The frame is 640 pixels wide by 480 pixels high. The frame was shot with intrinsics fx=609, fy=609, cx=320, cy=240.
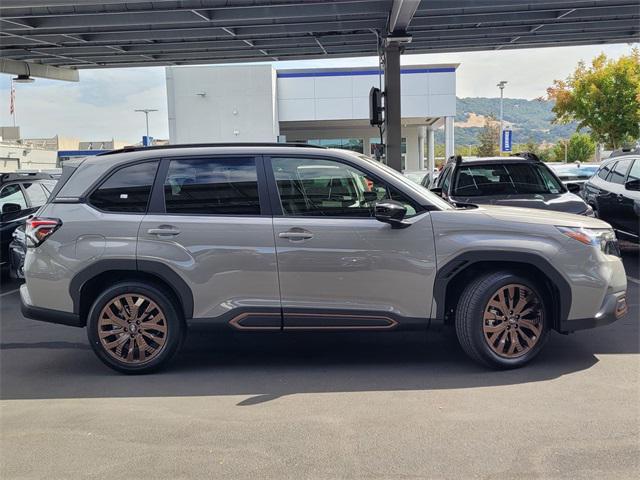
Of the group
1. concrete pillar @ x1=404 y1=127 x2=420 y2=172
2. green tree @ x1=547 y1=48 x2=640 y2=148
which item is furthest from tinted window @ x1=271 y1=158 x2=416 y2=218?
concrete pillar @ x1=404 y1=127 x2=420 y2=172

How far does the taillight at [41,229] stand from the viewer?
5.07 metres

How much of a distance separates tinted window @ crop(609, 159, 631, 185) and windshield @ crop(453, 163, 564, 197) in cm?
169

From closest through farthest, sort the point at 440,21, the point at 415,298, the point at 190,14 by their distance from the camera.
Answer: the point at 415,298 < the point at 190,14 < the point at 440,21

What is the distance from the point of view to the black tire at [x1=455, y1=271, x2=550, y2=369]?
4.91 metres

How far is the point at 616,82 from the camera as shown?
23.7 meters

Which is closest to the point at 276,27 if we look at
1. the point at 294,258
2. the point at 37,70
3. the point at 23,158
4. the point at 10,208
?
the point at 10,208

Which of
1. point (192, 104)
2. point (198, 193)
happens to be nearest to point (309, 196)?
point (198, 193)

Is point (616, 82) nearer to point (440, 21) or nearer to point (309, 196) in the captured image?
point (440, 21)

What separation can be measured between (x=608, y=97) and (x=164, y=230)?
23281mm

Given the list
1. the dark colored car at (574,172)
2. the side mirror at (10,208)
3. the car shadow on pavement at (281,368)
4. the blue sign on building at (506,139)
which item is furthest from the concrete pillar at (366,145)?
the car shadow on pavement at (281,368)

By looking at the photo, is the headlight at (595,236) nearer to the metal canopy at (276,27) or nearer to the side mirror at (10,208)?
the metal canopy at (276,27)

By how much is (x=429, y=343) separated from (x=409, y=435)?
6.89 ft

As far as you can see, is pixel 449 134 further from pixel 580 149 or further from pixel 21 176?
pixel 580 149

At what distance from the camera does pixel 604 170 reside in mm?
10938
